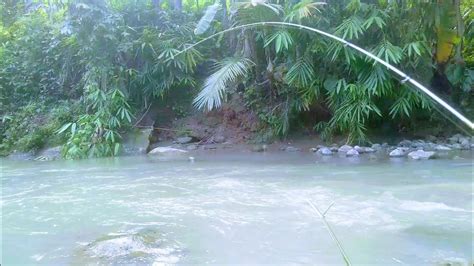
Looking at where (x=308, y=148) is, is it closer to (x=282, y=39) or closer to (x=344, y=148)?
(x=344, y=148)

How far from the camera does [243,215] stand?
365 cm

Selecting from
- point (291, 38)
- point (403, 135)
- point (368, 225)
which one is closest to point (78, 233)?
point (368, 225)

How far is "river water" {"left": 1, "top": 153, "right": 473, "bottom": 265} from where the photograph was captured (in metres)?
2.76

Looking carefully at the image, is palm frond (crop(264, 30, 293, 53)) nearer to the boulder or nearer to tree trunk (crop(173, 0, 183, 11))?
the boulder

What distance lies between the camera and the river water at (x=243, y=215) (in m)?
2.76

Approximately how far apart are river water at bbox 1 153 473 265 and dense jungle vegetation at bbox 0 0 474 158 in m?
1.95

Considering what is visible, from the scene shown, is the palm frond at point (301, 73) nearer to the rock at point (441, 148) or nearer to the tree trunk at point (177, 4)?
the rock at point (441, 148)

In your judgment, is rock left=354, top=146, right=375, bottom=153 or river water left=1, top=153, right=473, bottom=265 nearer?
river water left=1, top=153, right=473, bottom=265

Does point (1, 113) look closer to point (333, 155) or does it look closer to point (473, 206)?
point (333, 155)

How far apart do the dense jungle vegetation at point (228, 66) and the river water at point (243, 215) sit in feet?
6.39

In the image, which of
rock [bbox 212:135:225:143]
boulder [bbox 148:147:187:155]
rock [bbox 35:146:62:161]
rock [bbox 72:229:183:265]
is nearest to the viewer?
rock [bbox 72:229:183:265]

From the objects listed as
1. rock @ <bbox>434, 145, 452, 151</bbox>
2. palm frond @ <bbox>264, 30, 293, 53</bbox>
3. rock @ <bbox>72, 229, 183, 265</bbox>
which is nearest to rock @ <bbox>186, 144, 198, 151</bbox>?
palm frond @ <bbox>264, 30, 293, 53</bbox>

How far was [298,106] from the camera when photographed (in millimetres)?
8461

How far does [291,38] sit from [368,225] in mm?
4762
